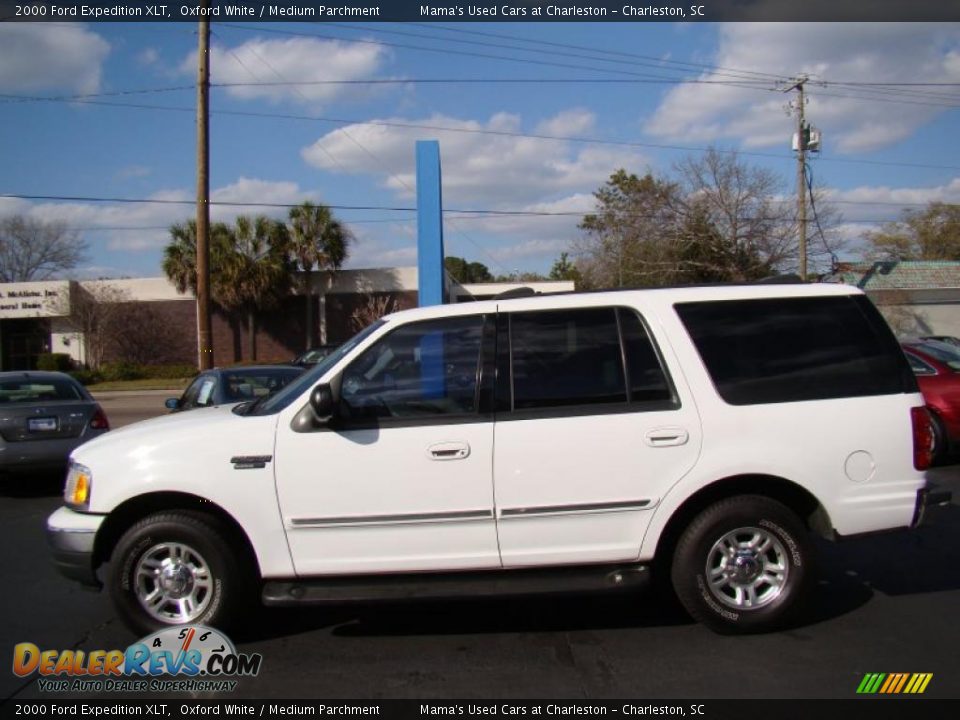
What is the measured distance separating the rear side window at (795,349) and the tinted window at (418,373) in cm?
136

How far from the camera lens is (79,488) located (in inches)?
176

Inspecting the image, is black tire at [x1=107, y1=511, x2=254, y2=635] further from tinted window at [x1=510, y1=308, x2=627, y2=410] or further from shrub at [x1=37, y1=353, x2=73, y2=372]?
shrub at [x1=37, y1=353, x2=73, y2=372]

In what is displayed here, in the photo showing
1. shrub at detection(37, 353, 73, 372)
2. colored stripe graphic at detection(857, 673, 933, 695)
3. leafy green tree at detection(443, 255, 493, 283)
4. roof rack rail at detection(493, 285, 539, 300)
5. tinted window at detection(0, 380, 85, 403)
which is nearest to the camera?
colored stripe graphic at detection(857, 673, 933, 695)

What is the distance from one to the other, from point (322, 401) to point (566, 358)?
4.76ft

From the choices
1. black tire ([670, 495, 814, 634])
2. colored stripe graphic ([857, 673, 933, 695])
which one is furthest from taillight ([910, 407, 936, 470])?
colored stripe graphic ([857, 673, 933, 695])

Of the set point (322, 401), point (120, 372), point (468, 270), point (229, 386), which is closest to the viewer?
point (322, 401)

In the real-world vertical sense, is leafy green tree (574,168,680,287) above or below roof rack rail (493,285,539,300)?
above

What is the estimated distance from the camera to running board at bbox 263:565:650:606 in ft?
13.8

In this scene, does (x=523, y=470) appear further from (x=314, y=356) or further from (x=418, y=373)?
(x=314, y=356)

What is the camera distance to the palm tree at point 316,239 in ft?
113

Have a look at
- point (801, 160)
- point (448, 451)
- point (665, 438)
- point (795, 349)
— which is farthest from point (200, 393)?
point (801, 160)

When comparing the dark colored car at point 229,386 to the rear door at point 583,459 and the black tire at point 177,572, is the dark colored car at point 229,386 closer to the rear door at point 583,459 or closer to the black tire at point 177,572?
the black tire at point 177,572

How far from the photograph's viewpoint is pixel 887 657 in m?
4.08
